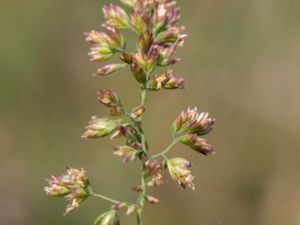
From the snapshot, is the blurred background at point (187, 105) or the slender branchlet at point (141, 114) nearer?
the slender branchlet at point (141, 114)

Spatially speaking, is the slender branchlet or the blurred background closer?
the slender branchlet

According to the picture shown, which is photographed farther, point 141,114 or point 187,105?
point 187,105

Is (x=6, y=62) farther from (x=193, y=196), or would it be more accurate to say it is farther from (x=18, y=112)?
(x=193, y=196)

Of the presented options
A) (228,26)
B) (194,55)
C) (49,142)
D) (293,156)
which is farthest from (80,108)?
(293,156)

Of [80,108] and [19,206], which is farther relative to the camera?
[80,108]
